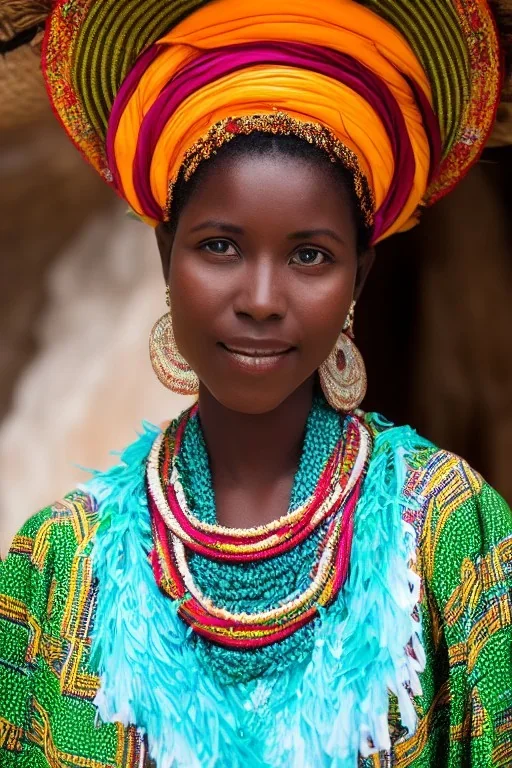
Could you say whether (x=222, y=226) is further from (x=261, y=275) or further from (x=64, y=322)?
(x=64, y=322)

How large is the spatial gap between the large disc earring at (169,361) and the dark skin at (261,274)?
0.49ft

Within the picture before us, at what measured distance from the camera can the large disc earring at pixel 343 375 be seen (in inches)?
64.1

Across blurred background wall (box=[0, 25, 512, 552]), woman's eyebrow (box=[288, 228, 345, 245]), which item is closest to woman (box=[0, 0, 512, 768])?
woman's eyebrow (box=[288, 228, 345, 245])

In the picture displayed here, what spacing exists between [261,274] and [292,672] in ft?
1.88

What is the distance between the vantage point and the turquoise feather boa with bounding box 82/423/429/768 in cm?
146

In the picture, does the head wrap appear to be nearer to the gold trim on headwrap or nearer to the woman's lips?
the gold trim on headwrap

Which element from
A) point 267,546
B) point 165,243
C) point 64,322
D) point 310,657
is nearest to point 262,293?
point 165,243

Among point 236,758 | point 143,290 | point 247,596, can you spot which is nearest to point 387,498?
point 247,596

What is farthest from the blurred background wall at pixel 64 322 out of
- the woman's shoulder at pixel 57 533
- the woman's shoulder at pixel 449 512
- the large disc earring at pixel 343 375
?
the woman's shoulder at pixel 449 512

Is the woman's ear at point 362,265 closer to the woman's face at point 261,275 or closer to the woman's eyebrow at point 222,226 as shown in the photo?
the woman's face at point 261,275

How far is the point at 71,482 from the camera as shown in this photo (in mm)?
3193

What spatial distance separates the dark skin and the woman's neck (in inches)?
3.2

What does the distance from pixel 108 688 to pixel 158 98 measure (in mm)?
852

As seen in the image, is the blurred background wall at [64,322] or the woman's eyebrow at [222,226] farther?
the blurred background wall at [64,322]
